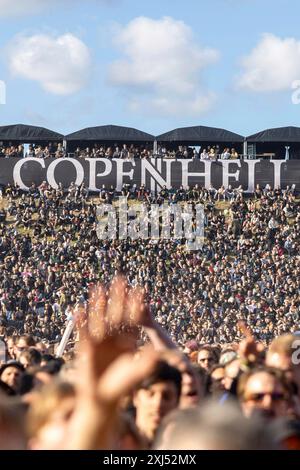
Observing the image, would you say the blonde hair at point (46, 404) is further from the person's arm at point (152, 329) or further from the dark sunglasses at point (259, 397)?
the person's arm at point (152, 329)

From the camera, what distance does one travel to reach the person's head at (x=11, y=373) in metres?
7.31

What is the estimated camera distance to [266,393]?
5492mm

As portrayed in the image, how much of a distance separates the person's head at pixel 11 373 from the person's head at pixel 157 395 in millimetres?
1832

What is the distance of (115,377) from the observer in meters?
2.82

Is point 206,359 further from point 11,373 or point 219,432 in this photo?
point 219,432

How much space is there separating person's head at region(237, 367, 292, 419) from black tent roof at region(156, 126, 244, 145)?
50.2 metres

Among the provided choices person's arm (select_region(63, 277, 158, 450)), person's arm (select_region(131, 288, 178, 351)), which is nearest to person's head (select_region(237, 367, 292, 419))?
person's arm (select_region(131, 288, 178, 351))

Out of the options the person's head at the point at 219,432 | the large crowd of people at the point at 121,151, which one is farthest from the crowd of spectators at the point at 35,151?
the person's head at the point at 219,432

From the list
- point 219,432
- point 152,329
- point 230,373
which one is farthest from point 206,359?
point 219,432

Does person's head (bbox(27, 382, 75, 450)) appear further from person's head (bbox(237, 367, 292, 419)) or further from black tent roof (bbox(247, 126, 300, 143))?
black tent roof (bbox(247, 126, 300, 143))

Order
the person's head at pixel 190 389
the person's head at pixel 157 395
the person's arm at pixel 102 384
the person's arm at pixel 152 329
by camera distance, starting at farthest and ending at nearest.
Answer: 1. the person's arm at pixel 152 329
2. the person's head at pixel 190 389
3. the person's head at pixel 157 395
4. the person's arm at pixel 102 384

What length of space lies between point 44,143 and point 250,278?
19.7 meters

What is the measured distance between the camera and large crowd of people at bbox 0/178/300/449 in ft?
9.76
